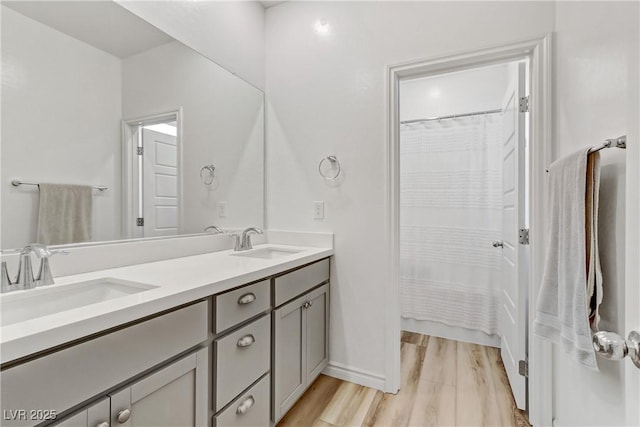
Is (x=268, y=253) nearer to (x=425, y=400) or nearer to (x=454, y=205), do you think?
(x=425, y=400)

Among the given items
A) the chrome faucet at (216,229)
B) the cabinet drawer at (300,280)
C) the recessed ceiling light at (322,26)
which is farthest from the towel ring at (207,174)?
the recessed ceiling light at (322,26)

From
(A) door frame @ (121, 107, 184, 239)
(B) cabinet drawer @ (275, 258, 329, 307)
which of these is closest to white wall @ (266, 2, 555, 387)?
(B) cabinet drawer @ (275, 258, 329, 307)

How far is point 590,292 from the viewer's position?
0.96 m

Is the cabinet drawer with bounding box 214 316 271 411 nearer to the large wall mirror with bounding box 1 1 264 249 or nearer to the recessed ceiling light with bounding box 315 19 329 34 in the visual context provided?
the large wall mirror with bounding box 1 1 264 249

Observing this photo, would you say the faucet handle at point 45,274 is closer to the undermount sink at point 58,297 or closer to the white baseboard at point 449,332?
the undermount sink at point 58,297

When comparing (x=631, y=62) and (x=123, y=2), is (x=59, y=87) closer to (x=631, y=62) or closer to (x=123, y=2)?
(x=123, y=2)

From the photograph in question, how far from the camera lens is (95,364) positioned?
77 centimetres

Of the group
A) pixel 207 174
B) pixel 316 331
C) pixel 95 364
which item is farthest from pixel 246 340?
pixel 207 174

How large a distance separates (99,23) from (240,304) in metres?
1.32

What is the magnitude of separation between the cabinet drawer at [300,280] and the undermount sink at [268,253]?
0.19 m

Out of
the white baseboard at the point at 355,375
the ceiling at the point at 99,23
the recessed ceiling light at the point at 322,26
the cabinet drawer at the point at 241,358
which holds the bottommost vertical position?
the white baseboard at the point at 355,375

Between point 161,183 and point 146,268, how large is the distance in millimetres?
470

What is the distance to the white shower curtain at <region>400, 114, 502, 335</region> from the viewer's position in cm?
248

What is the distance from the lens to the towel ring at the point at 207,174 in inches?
73.4
